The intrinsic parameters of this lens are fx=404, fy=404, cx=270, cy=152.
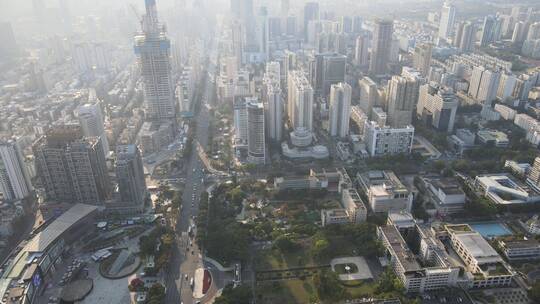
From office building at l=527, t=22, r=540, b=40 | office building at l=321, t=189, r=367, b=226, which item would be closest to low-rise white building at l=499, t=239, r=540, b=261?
office building at l=321, t=189, r=367, b=226

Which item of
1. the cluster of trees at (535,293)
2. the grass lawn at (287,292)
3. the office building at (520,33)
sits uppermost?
the office building at (520,33)

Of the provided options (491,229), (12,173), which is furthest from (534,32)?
(12,173)

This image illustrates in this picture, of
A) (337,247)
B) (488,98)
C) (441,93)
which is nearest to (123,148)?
(337,247)

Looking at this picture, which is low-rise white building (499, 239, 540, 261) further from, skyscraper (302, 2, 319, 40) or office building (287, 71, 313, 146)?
skyscraper (302, 2, 319, 40)

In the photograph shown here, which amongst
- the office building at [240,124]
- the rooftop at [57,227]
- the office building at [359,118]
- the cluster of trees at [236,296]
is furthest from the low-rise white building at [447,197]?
the rooftop at [57,227]

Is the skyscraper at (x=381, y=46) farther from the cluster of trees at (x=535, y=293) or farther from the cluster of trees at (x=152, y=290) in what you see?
the cluster of trees at (x=152, y=290)

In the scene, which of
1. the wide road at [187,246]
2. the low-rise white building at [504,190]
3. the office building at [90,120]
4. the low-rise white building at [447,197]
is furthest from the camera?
the office building at [90,120]
